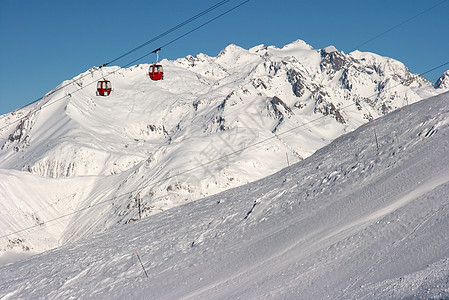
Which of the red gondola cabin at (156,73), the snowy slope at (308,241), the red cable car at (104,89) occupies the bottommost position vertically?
the snowy slope at (308,241)

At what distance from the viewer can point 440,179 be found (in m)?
21.9

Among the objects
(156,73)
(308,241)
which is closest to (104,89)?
(156,73)

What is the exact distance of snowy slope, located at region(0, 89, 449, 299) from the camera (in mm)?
16922

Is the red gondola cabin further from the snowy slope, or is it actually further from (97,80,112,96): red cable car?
the snowy slope

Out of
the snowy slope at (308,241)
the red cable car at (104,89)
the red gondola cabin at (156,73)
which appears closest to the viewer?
the snowy slope at (308,241)

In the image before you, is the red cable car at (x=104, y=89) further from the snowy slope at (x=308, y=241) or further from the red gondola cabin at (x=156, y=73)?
the snowy slope at (x=308, y=241)

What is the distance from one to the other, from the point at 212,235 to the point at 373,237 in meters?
10.8

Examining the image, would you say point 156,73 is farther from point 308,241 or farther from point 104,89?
point 308,241

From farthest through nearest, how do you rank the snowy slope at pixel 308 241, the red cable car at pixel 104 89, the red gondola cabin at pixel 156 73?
the red cable car at pixel 104 89, the red gondola cabin at pixel 156 73, the snowy slope at pixel 308 241

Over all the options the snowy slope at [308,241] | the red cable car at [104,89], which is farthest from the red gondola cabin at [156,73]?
the snowy slope at [308,241]

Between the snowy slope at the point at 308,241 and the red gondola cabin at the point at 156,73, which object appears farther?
the red gondola cabin at the point at 156,73

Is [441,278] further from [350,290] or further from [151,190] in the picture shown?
[151,190]

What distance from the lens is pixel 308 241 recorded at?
857 inches

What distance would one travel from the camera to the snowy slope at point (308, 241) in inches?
666
